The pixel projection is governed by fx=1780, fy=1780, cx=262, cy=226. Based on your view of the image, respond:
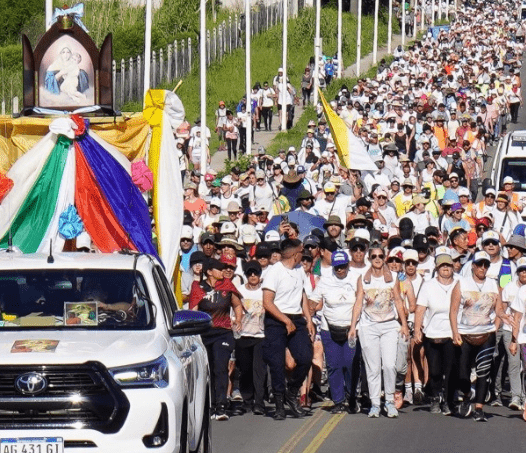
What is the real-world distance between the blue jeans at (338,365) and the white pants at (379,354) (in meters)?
0.32

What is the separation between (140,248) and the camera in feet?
55.8

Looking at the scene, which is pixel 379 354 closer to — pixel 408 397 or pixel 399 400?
pixel 399 400

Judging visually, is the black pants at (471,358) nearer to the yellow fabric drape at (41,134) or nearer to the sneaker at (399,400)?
the sneaker at (399,400)

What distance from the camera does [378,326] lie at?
18.5m

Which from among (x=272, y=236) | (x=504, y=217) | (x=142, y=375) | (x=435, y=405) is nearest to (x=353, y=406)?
(x=435, y=405)

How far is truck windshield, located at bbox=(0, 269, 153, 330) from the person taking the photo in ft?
39.0

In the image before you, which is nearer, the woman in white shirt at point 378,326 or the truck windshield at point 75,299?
the truck windshield at point 75,299

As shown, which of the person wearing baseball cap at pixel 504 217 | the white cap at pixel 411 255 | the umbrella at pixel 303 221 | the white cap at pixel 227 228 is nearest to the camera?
the white cap at pixel 411 255

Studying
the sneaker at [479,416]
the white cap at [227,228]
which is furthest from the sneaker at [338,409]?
the white cap at [227,228]

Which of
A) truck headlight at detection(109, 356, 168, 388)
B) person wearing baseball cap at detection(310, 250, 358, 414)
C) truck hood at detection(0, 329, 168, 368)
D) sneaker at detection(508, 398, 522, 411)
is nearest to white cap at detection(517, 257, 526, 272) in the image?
sneaker at detection(508, 398, 522, 411)

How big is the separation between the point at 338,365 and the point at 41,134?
157 inches

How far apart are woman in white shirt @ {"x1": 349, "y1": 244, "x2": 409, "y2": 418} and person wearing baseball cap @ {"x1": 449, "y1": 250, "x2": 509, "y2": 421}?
0.69 m

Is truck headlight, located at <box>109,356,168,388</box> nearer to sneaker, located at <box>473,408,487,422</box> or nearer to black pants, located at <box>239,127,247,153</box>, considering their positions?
sneaker, located at <box>473,408,487,422</box>

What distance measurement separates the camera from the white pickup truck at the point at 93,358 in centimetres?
1094
